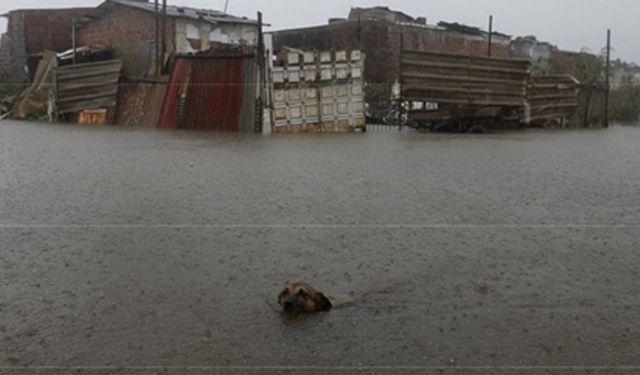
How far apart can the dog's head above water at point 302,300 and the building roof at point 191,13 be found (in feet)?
98.6

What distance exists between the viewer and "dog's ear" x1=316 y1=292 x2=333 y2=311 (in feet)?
10.9

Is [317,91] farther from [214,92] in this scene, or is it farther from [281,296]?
[281,296]

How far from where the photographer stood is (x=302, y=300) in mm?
3318

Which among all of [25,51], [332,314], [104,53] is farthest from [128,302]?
[25,51]

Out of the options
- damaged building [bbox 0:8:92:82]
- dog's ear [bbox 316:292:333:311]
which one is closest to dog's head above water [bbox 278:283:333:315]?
dog's ear [bbox 316:292:333:311]

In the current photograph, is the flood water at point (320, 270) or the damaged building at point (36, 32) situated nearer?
the flood water at point (320, 270)

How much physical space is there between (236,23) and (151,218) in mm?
30275

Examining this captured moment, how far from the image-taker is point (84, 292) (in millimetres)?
3562

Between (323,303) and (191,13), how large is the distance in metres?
32.5

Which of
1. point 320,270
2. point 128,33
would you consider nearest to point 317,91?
point 320,270

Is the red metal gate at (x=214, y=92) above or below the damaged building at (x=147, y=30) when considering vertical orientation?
below

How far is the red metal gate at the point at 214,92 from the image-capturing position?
1717cm

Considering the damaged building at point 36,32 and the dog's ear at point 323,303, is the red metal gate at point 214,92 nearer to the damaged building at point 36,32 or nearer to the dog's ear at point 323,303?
the dog's ear at point 323,303

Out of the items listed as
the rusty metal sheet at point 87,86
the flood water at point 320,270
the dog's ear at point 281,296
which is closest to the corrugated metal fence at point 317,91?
the rusty metal sheet at point 87,86
